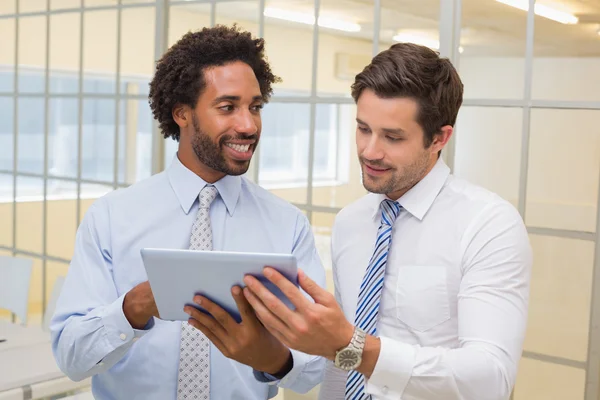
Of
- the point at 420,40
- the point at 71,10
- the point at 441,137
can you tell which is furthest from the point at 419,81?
the point at 71,10

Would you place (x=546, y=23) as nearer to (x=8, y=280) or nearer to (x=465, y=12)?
(x=465, y=12)

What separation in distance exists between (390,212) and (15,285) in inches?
93.8

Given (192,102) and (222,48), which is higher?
(222,48)

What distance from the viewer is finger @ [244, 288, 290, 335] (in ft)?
3.83

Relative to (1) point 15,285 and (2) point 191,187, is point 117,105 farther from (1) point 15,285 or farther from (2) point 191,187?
(2) point 191,187

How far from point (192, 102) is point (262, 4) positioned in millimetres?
1640

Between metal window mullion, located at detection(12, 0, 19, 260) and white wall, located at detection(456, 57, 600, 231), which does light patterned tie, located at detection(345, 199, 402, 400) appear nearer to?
white wall, located at detection(456, 57, 600, 231)

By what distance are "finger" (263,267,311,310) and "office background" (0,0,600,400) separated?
4.84ft

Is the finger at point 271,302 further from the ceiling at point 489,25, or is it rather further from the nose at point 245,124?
the ceiling at point 489,25

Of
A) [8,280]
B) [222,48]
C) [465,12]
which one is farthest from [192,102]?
[8,280]

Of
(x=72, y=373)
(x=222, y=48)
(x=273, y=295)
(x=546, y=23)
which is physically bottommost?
A: (x=72, y=373)

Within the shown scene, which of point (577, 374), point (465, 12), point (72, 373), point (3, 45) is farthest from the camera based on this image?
point (3, 45)

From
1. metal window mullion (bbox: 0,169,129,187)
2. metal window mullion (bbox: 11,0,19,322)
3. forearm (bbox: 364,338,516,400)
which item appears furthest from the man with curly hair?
metal window mullion (bbox: 11,0,19,322)

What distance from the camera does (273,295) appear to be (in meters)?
1.16
